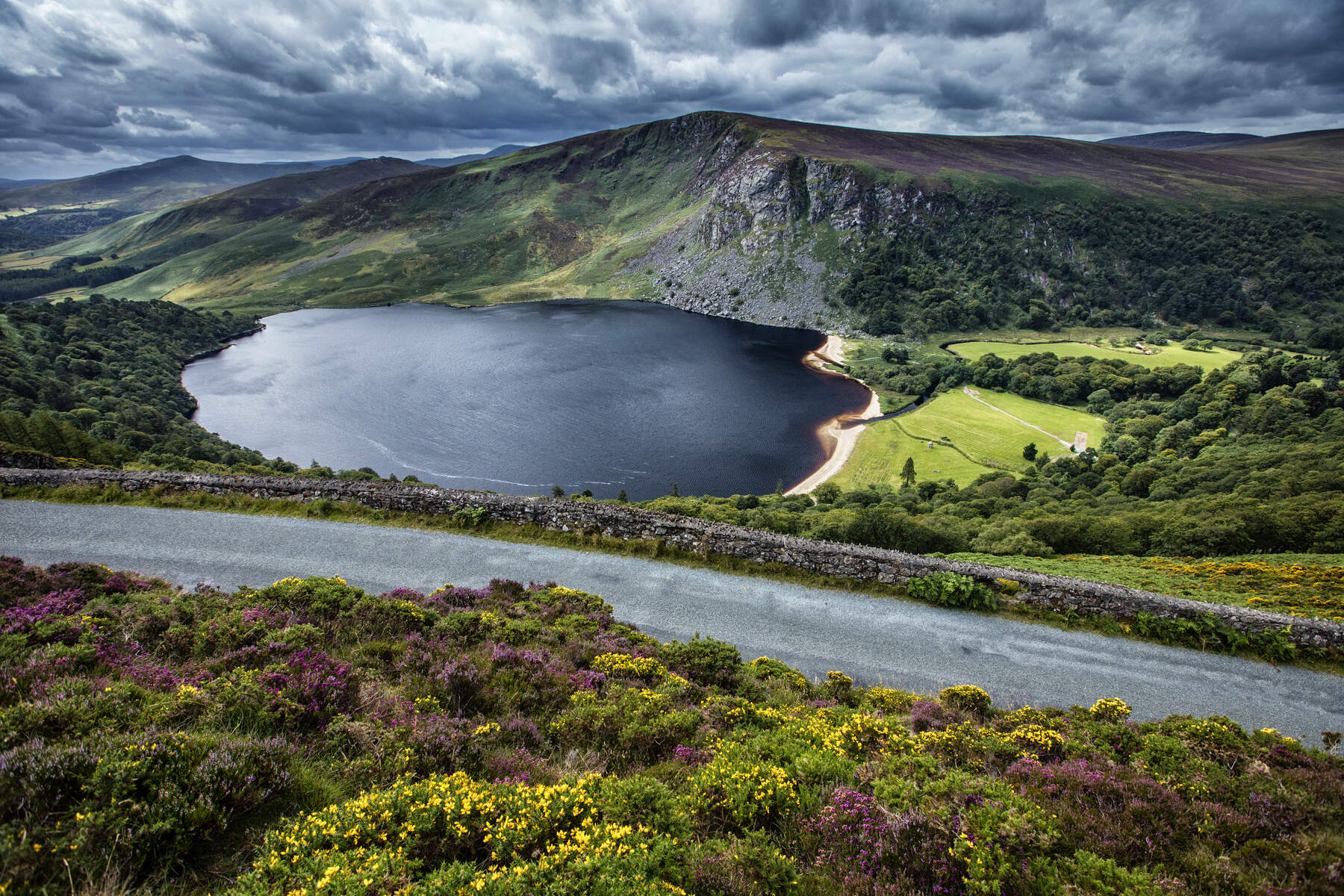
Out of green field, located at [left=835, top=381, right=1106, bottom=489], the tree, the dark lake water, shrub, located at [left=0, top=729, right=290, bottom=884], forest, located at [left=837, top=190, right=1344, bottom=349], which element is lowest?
green field, located at [left=835, top=381, right=1106, bottom=489]

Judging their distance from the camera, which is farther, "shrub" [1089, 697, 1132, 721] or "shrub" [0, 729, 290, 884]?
"shrub" [1089, 697, 1132, 721]

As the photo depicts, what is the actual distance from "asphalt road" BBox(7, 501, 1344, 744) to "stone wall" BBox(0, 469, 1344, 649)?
3.11 ft

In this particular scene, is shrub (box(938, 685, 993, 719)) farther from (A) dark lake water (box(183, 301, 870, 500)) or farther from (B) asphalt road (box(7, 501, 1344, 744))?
(A) dark lake water (box(183, 301, 870, 500))

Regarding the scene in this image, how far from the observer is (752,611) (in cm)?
1552

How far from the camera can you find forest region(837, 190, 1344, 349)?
16775cm

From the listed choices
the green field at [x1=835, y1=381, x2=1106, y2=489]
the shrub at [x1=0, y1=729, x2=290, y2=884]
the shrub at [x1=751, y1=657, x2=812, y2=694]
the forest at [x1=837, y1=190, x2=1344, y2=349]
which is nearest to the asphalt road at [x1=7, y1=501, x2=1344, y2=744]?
the shrub at [x1=751, y1=657, x2=812, y2=694]

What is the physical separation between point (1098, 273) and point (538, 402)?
202m

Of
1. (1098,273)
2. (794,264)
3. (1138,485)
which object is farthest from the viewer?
(794,264)

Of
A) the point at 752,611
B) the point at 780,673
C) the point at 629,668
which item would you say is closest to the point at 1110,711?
the point at 780,673

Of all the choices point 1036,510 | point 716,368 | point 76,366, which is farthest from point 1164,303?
point 76,366

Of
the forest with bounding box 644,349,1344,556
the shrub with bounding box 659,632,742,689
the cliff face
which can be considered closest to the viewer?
the shrub with bounding box 659,632,742,689

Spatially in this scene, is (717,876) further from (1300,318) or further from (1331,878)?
(1300,318)

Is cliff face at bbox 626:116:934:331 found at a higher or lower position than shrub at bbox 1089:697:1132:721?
higher

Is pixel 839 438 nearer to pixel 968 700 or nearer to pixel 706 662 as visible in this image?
pixel 968 700
